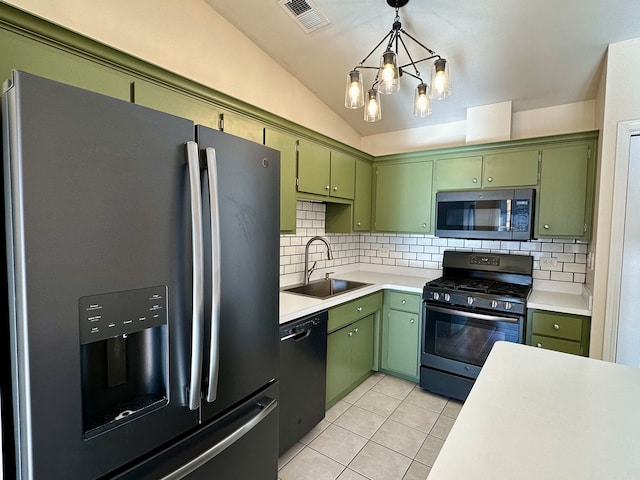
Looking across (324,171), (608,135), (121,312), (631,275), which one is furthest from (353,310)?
(608,135)

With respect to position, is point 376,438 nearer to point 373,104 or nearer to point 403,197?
point 403,197

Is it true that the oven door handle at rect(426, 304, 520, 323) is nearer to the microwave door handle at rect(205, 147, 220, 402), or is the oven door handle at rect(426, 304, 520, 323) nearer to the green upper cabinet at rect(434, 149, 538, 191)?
the green upper cabinet at rect(434, 149, 538, 191)

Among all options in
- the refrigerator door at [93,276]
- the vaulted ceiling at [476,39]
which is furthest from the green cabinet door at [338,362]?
the vaulted ceiling at [476,39]

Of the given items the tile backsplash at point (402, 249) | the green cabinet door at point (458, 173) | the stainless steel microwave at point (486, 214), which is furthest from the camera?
the green cabinet door at point (458, 173)

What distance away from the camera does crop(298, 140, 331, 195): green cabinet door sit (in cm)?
240

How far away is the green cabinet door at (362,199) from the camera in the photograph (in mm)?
3139

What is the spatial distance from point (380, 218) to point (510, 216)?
1.18m

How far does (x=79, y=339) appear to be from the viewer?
2.63 ft

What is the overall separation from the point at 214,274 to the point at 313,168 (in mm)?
1638

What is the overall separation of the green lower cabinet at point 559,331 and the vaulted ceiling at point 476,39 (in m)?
1.73

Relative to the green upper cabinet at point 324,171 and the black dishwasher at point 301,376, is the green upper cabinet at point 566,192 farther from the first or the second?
the black dishwasher at point 301,376

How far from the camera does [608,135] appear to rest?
6.76 feet

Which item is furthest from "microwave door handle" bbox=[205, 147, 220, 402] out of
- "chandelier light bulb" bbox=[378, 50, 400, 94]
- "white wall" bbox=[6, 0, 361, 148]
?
"chandelier light bulb" bbox=[378, 50, 400, 94]

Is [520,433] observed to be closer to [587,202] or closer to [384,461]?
[384,461]
